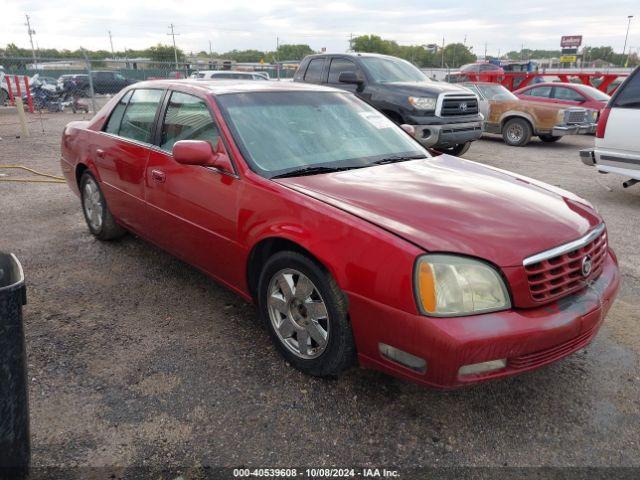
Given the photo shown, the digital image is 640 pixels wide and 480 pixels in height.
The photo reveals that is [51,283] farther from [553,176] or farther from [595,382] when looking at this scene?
[553,176]

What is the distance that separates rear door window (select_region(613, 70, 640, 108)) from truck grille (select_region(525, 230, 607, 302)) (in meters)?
4.23

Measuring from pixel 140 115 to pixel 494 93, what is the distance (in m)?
10.9

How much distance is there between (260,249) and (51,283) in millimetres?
2090

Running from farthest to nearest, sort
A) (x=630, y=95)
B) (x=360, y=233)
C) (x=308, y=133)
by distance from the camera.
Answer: (x=630, y=95), (x=308, y=133), (x=360, y=233)

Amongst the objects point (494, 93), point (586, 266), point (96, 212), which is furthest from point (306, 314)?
point (494, 93)

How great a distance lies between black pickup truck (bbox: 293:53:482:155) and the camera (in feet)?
29.1

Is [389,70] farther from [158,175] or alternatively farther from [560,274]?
[560,274]

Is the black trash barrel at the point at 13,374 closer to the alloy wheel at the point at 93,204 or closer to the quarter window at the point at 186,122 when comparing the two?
the quarter window at the point at 186,122

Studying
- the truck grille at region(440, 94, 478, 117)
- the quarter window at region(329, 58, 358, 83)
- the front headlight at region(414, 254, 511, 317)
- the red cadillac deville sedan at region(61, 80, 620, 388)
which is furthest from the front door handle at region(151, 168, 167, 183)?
the quarter window at region(329, 58, 358, 83)

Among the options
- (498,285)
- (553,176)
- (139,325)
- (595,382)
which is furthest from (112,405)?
(553,176)

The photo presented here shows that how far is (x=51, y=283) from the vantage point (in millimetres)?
4000

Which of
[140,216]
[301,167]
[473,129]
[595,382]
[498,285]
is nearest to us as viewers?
[498,285]

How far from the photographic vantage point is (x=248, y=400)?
8.58ft

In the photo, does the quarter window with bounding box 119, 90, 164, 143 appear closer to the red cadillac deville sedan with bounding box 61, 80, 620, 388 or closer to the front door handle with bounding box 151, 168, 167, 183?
the red cadillac deville sedan with bounding box 61, 80, 620, 388
